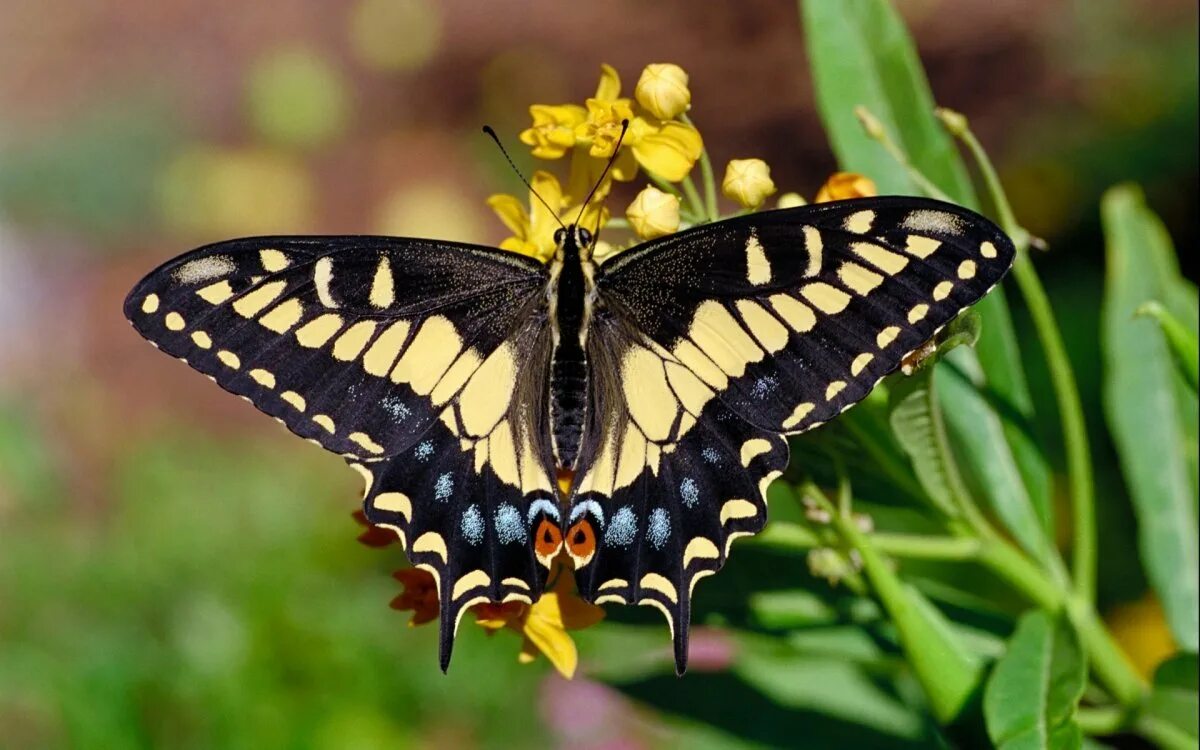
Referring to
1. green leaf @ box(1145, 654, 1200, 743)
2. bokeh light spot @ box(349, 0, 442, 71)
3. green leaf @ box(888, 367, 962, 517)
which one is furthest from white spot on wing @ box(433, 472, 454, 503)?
bokeh light spot @ box(349, 0, 442, 71)

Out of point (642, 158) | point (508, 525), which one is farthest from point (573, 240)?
point (508, 525)

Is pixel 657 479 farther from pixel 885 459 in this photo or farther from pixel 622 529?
pixel 885 459

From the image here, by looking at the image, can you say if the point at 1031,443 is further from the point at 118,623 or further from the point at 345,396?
the point at 118,623

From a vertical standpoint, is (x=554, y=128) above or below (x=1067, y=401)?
above

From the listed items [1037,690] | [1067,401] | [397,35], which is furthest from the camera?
[397,35]

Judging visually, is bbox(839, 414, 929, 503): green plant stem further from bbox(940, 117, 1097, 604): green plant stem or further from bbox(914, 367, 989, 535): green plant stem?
bbox(940, 117, 1097, 604): green plant stem

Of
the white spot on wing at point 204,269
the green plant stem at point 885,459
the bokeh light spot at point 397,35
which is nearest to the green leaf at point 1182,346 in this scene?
the green plant stem at point 885,459
